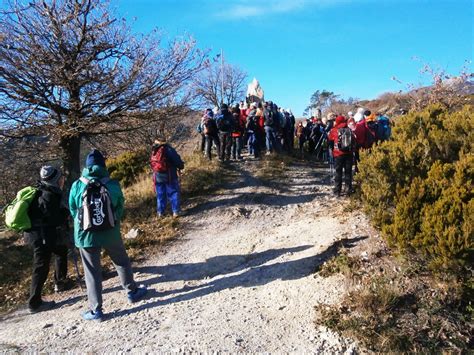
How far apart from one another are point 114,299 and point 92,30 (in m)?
5.32

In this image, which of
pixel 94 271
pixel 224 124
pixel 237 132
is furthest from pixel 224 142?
pixel 94 271

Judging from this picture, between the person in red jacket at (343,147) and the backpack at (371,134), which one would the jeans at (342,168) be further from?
the backpack at (371,134)

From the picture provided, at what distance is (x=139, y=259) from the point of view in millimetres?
6164

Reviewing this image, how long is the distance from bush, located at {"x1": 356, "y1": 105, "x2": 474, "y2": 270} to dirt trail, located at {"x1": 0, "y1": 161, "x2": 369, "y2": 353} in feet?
2.99

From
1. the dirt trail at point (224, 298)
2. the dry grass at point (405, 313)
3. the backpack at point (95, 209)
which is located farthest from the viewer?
the backpack at point (95, 209)

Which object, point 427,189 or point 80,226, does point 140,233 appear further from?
point 427,189

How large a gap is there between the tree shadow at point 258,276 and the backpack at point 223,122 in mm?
5845

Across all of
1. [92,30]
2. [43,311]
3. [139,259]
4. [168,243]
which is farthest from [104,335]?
[92,30]

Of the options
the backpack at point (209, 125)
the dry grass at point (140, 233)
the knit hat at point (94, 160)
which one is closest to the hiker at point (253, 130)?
the backpack at point (209, 125)

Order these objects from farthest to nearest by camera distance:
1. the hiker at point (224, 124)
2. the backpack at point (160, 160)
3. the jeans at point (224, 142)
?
the jeans at point (224, 142) < the hiker at point (224, 124) < the backpack at point (160, 160)

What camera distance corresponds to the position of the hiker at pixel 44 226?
4762 mm

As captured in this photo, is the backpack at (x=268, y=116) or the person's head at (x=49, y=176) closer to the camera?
the person's head at (x=49, y=176)

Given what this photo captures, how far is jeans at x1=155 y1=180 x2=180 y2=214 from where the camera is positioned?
→ 7.48m

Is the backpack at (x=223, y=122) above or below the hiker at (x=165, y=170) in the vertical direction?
above
